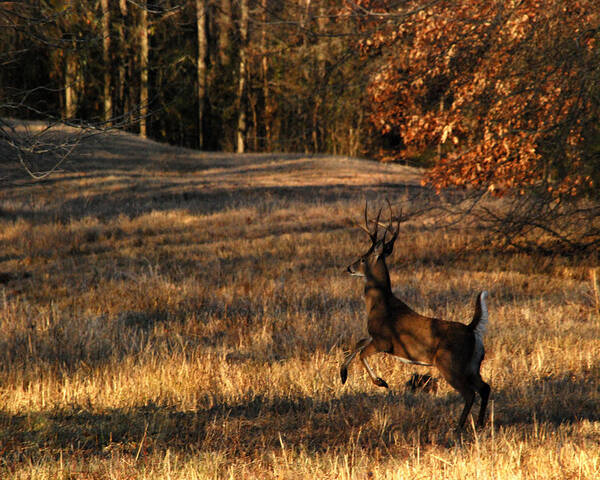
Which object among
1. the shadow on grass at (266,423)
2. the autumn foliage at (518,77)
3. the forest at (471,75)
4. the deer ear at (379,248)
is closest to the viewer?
the shadow on grass at (266,423)

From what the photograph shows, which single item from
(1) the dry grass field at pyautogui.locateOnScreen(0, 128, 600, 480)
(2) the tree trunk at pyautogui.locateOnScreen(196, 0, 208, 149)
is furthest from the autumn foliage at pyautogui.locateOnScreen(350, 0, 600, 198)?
(2) the tree trunk at pyautogui.locateOnScreen(196, 0, 208, 149)

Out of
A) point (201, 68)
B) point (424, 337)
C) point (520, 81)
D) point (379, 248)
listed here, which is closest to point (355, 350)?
point (424, 337)

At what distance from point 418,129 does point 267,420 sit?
343 inches

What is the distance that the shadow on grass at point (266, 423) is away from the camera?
405cm

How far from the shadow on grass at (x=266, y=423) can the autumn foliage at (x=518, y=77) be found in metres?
3.89

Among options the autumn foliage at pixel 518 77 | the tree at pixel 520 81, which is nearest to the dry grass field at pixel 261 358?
the tree at pixel 520 81

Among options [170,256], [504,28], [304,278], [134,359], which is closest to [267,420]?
[134,359]

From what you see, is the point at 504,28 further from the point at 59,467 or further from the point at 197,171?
the point at 197,171

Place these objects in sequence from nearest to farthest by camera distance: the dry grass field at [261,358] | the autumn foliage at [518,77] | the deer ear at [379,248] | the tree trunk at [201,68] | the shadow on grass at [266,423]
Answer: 1. the dry grass field at [261,358]
2. the shadow on grass at [266,423]
3. the deer ear at [379,248]
4. the autumn foliage at [518,77]
5. the tree trunk at [201,68]

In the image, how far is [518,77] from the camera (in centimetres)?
841

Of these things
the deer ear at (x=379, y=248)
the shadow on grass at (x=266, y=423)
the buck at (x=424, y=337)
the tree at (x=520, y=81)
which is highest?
the tree at (x=520, y=81)

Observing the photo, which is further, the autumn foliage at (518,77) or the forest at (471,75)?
the autumn foliage at (518,77)

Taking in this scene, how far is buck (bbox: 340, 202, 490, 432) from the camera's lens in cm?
412

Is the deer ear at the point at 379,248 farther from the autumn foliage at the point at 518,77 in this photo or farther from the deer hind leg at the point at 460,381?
the autumn foliage at the point at 518,77
